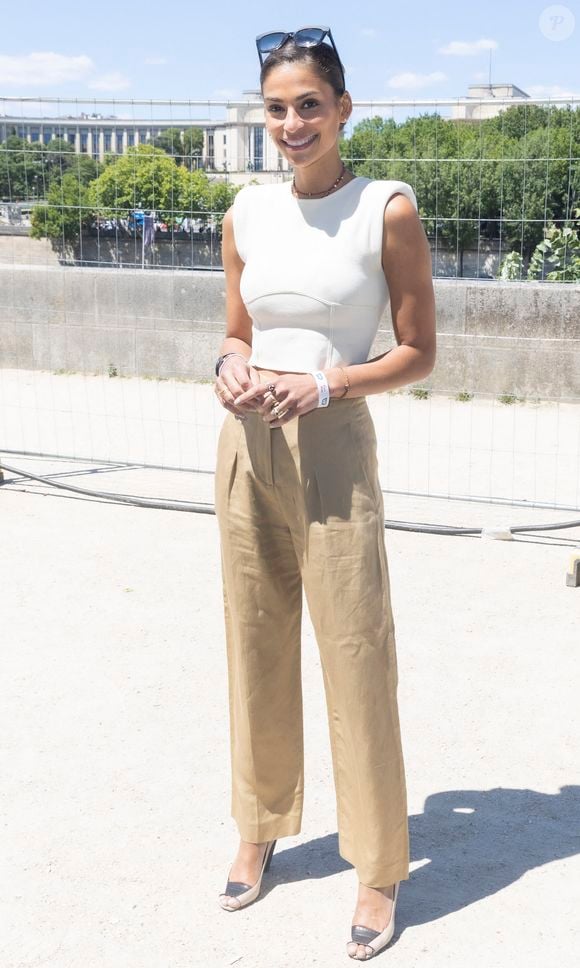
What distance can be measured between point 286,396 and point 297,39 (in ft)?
2.70

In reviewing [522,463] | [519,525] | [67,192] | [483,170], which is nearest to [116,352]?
[67,192]

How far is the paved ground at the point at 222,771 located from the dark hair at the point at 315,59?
6.85 feet

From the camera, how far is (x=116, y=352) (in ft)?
38.5

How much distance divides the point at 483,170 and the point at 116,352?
406cm

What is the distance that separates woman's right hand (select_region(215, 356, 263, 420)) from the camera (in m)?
2.64

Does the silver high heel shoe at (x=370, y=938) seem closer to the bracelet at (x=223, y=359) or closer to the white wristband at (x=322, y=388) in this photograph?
the white wristband at (x=322, y=388)

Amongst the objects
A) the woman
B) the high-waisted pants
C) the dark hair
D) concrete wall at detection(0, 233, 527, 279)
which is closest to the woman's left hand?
the woman

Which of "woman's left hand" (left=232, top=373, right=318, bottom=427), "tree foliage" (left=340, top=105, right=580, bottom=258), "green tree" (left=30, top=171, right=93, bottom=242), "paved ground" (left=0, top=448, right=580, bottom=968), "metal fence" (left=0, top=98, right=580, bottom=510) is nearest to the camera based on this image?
"woman's left hand" (left=232, top=373, right=318, bottom=427)

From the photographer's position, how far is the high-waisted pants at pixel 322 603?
9.00ft

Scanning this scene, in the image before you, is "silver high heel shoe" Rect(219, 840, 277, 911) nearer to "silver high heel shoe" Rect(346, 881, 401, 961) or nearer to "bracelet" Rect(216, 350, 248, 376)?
"silver high heel shoe" Rect(346, 881, 401, 961)

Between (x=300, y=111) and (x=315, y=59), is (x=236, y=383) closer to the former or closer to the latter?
(x=300, y=111)

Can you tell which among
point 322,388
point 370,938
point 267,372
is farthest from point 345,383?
point 370,938

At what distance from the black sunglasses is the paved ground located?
2.11 meters

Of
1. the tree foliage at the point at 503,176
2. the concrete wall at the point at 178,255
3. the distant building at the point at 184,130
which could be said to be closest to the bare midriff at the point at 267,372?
the distant building at the point at 184,130
